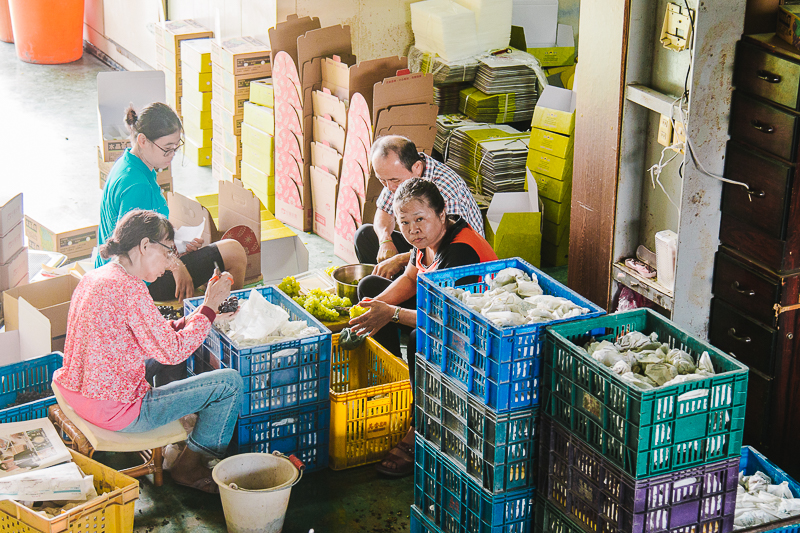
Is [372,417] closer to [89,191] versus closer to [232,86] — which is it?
[232,86]

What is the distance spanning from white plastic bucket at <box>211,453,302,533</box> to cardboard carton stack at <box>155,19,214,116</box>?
629 centimetres

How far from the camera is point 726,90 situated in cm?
452

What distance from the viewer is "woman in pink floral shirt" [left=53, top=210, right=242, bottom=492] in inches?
155

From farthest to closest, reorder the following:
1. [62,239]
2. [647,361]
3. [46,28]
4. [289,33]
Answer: [46,28] → [289,33] → [62,239] → [647,361]

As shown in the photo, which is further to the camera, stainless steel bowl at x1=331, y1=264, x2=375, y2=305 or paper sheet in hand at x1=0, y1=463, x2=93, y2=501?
stainless steel bowl at x1=331, y1=264, x2=375, y2=305

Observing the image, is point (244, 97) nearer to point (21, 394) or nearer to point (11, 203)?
point (11, 203)

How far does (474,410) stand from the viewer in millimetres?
3572

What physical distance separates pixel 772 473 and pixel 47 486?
301cm

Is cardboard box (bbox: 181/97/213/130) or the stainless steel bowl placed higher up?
cardboard box (bbox: 181/97/213/130)

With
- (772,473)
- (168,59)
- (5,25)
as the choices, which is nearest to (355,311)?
(772,473)

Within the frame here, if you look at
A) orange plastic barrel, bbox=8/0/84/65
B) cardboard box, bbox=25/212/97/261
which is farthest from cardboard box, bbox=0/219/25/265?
orange plastic barrel, bbox=8/0/84/65

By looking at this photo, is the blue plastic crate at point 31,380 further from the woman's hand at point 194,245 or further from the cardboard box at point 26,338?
the woman's hand at point 194,245

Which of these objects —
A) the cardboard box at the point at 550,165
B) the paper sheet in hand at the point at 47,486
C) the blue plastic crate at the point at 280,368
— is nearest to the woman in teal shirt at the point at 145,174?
the blue plastic crate at the point at 280,368

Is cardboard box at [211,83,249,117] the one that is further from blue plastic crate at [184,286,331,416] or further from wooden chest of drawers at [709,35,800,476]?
wooden chest of drawers at [709,35,800,476]
